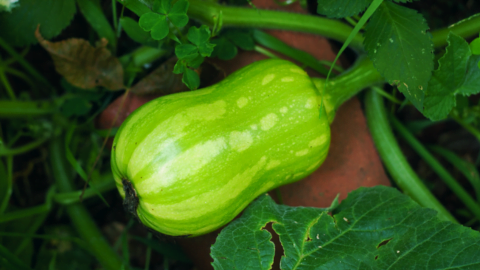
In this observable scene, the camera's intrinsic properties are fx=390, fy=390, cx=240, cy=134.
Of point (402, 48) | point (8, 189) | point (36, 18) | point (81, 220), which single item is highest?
point (402, 48)

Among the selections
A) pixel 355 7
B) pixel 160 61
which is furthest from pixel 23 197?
pixel 355 7

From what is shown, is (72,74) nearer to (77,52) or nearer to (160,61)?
(77,52)

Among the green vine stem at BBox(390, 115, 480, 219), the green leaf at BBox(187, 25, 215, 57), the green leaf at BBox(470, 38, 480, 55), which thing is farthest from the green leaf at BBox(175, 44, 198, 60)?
the green vine stem at BBox(390, 115, 480, 219)

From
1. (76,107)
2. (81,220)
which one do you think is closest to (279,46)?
(76,107)

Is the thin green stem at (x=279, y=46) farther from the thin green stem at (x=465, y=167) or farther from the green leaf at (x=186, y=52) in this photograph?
the thin green stem at (x=465, y=167)

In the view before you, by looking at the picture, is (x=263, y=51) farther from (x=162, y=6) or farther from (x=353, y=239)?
(x=353, y=239)

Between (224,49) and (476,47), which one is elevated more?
(476,47)

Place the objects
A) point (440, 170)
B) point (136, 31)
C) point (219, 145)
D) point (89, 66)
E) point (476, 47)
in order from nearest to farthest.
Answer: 1. point (219, 145)
2. point (476, 47)
3. point (136, 31)
4. point (89, 66)
5. point (440, 170)
